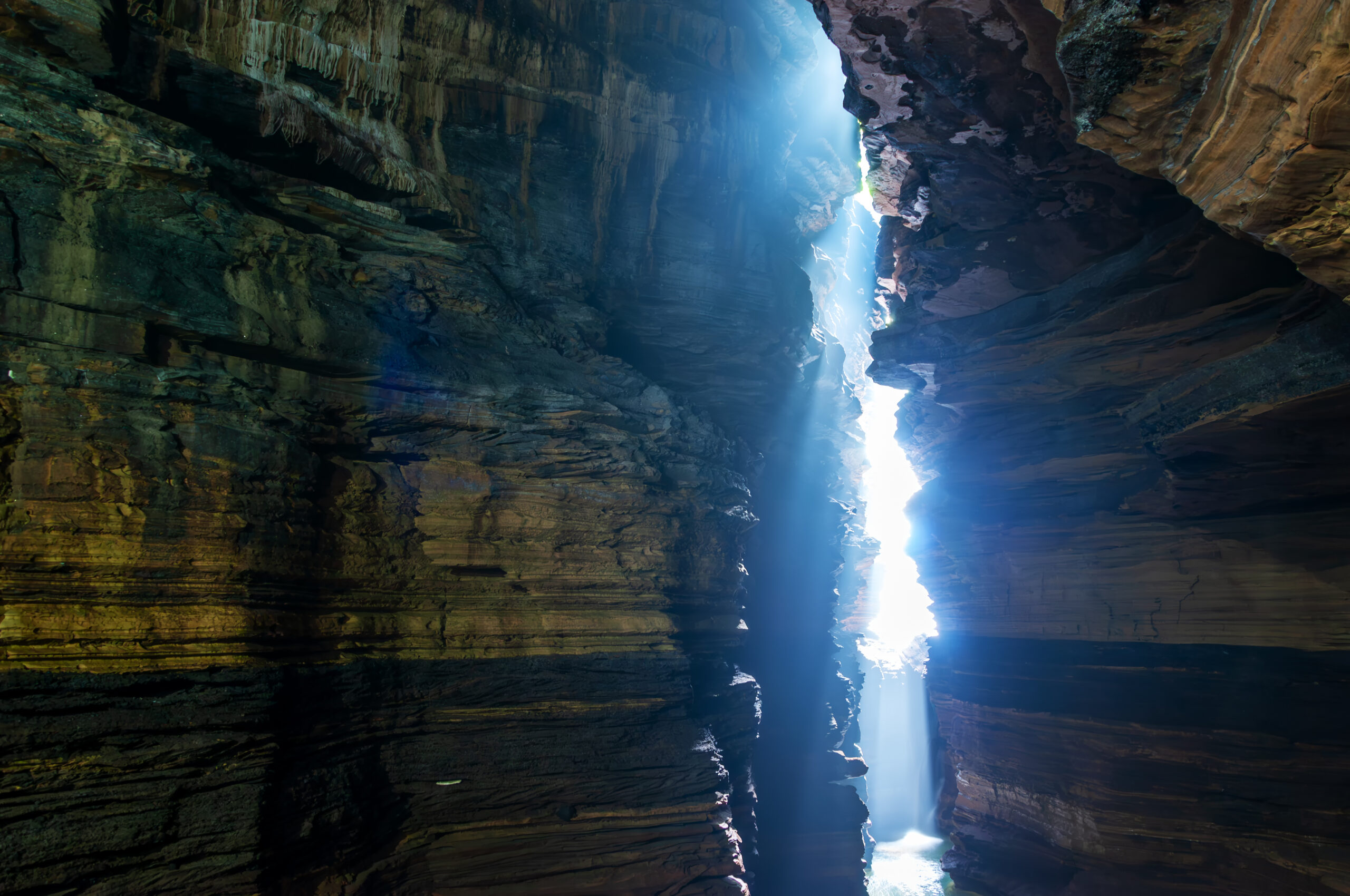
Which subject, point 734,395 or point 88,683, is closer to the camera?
point 88,683

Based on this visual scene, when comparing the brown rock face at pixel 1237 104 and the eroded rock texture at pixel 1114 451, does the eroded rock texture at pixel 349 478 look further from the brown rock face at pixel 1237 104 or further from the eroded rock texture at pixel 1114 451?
the brown rock face at pixel 1237 104

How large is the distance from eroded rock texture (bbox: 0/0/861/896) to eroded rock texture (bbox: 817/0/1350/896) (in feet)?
19.8

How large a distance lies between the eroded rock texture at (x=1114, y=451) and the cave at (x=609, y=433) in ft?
0.25

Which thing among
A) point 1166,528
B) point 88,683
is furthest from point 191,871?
point 1166,528

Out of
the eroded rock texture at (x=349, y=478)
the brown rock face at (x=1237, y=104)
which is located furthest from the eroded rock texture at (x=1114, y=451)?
the eroded rock texture at (x=349, y=478)

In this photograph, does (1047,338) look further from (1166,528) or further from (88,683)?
(88,683)

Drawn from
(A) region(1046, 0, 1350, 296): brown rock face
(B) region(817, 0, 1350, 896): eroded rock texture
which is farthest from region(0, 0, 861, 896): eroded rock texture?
(A) region(1046, 0, 1350, 296): brown rock face

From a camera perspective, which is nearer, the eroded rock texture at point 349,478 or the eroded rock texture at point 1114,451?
the eroded rock texture at point 349,478

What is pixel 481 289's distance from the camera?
1050cm

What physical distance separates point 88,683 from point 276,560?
74.3 inches

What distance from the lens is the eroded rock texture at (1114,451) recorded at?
8.28m

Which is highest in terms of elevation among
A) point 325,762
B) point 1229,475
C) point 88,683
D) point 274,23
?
point 274,23

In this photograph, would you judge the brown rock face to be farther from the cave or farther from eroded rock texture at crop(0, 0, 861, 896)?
eroded rock texture at crop(0, 0, 861, 896)

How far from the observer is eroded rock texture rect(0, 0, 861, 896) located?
643cm
